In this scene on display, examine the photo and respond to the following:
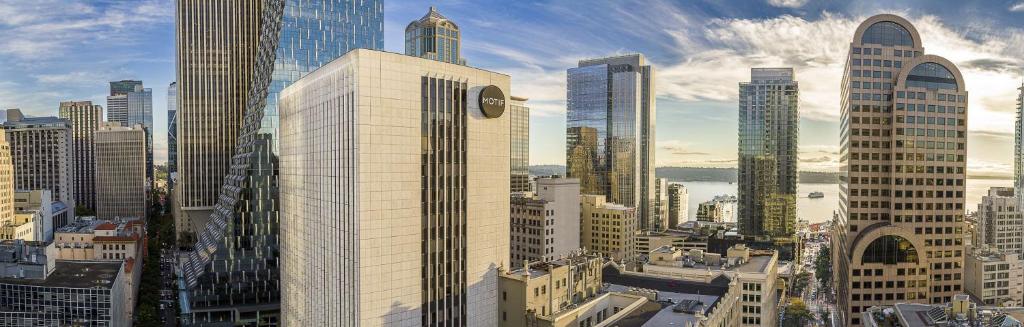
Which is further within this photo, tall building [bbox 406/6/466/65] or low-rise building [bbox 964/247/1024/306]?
tall building [bbox 406/6/466/65]

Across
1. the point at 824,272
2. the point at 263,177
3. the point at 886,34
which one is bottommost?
the point at 824,272

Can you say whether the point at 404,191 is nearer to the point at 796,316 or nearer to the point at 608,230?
the point at 796,316

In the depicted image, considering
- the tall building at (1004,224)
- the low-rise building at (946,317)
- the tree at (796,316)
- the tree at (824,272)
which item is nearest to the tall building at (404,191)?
the low-rise building at (946,317)

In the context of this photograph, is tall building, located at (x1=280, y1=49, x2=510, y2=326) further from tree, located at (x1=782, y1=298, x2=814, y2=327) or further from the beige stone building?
the beige stone building

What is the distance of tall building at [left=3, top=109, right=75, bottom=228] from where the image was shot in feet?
600

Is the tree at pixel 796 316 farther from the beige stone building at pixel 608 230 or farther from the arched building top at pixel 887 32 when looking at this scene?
the arched building top at pixel 887 32

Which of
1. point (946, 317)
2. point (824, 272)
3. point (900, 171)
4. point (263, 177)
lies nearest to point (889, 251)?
point (900, 171)

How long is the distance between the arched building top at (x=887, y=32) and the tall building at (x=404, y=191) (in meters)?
74.5

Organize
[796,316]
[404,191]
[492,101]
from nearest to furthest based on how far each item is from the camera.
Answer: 1. [404,191]
2. [492,101]
3. [796,316]

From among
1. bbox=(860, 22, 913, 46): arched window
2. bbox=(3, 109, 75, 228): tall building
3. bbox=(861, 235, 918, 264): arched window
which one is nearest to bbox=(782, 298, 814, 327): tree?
bbox=(861, 235, 918, 264): arched window

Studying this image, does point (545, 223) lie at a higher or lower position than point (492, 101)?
lower

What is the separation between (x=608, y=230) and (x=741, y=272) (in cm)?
6064

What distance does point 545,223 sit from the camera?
111 m

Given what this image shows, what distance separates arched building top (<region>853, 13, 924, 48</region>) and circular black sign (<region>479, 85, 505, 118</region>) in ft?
244
